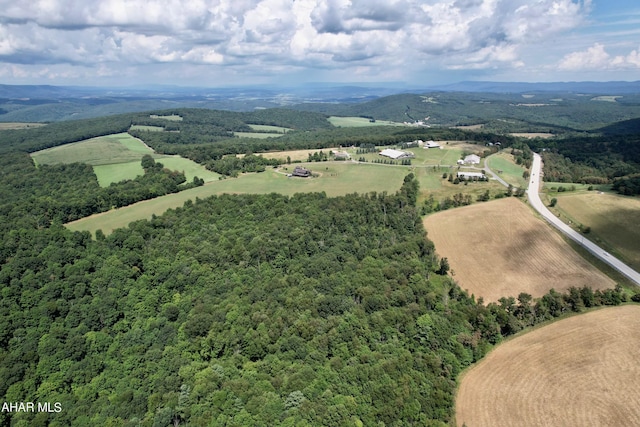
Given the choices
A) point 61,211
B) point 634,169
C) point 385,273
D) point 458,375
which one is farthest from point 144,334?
point 634,169

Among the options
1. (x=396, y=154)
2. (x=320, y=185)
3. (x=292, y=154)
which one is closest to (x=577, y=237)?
(x=320, y=185)

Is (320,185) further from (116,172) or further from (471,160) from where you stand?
(116,172)

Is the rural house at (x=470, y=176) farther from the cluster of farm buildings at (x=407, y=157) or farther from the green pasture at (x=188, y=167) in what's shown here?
the green pasture at (x=188, y=167)

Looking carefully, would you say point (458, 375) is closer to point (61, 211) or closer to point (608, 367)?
point (608, 367)

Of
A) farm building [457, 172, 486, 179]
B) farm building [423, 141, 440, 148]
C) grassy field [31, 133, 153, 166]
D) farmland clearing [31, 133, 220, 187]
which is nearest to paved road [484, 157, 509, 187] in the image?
farm building [457, 172, 486, 179]

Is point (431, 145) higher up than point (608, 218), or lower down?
higher up

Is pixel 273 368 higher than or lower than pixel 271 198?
lower

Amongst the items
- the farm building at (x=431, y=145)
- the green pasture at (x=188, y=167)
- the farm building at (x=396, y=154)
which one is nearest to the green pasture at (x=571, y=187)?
the farm building at (x=396, y=154)
